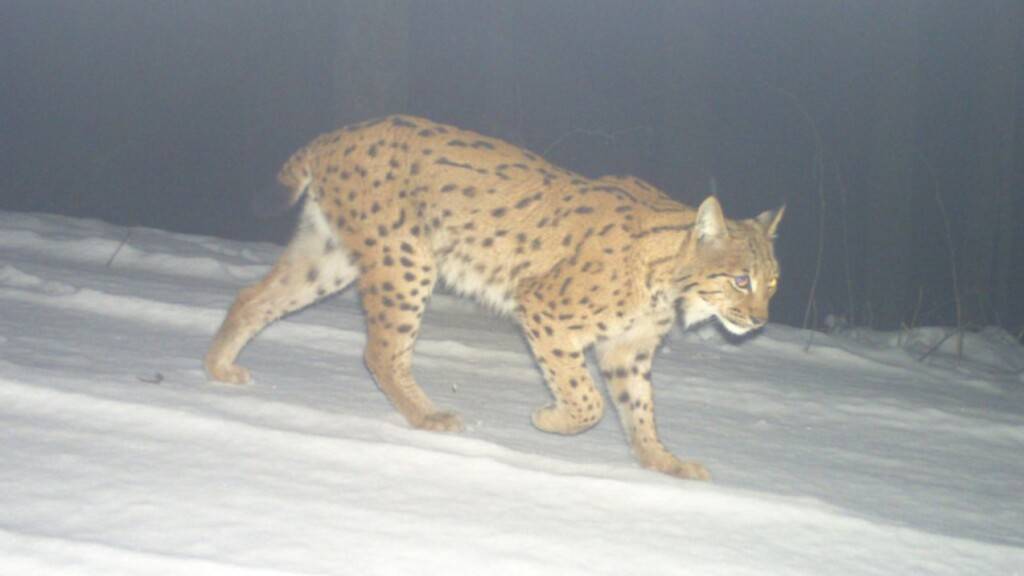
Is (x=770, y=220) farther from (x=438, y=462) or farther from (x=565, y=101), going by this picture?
(x=565, y=101)

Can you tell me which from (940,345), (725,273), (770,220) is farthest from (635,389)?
(940,345)

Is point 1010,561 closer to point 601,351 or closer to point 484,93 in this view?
point 601,351

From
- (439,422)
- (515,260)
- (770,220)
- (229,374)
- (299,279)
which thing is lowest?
(229,374)

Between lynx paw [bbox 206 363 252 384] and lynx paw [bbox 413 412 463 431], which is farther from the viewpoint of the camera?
lynx paw [bbox 206 363 252 384]

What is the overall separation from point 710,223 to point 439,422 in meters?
1.34

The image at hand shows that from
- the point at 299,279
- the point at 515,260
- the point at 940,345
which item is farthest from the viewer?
the point at 940,345

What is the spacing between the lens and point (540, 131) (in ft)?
35.6

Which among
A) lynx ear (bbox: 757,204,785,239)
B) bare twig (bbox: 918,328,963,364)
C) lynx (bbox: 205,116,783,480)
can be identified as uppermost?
lynx ear (bbox: 757,204,785,239)

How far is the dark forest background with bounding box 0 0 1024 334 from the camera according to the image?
10.7 metres

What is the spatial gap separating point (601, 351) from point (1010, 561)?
1763 mm

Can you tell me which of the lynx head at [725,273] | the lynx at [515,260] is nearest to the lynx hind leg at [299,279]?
the lynx at [515,260]

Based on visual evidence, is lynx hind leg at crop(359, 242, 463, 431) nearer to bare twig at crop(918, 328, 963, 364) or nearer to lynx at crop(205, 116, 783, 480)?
lynx at crop(205, 116, 783, 480)

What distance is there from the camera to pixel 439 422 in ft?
13.5

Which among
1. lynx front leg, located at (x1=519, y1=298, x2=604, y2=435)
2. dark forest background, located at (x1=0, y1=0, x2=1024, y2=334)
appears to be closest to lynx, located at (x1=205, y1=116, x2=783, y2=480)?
lynx front leg, located at (x1=519, y1=298, x2=604, y2=435)
